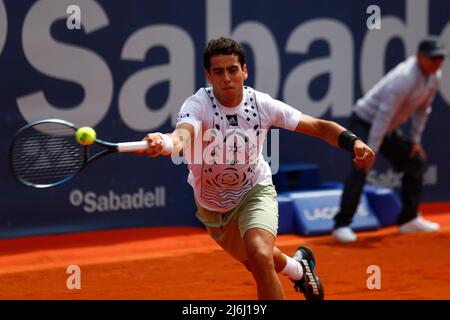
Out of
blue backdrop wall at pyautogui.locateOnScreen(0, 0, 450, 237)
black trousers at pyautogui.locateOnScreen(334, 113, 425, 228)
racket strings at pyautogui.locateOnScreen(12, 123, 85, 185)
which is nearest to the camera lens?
racket strings at pyautogui.locateOnScreen(12, 123, 85, 185)

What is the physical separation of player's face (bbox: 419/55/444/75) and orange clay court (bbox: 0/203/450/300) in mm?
1585

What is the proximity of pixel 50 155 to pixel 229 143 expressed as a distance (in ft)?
3.62

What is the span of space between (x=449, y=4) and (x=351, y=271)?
422cm

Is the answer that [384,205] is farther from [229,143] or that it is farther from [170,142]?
[170,142]

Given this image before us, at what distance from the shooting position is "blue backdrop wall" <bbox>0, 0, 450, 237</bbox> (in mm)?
8273

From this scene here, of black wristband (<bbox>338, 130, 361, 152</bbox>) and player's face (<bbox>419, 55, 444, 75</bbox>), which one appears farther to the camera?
player's face (<bbox>419, 55, 444, 75</bbox>)

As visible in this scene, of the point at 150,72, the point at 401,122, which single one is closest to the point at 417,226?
the point at 401,122

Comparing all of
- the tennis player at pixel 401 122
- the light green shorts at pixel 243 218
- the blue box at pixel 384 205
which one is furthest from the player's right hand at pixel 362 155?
the blue box at pixel 384 205

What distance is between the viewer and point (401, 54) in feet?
32.9

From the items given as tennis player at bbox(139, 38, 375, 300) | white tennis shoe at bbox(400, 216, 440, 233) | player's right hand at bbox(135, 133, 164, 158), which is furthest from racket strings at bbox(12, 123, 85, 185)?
white tennis shoe at bbox(400, 216, 440, 233)

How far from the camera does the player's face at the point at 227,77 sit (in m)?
5.34

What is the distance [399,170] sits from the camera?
8.91 meters

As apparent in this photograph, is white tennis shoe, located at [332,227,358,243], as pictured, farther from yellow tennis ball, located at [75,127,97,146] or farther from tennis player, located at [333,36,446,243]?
yellow tennis ball, located at [75,127,97,146]
